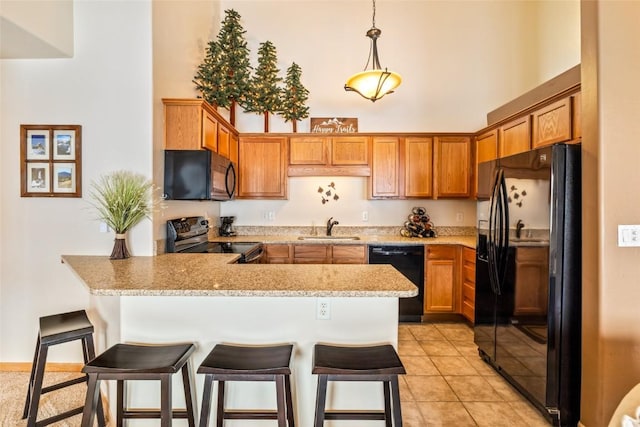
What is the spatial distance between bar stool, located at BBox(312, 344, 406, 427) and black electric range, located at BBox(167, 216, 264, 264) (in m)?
1.53

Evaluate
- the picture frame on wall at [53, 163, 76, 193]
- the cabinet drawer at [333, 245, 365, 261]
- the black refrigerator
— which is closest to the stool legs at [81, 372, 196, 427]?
the picture frame on wall at [53, 163, 76, 193]

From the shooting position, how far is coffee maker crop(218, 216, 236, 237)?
14.1 feet

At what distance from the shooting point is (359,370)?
4.52 feet

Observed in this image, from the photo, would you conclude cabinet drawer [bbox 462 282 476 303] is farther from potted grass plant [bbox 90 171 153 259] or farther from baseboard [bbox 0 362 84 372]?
baseboard [bbox 0 362 84 372]

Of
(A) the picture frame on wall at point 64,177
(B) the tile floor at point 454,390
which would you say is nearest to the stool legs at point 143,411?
(B) the tile floor at point 454,390

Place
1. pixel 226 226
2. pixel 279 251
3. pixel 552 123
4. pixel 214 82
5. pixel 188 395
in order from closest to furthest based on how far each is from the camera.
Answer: pixel 188 395
pixel 552 123
pixel 214 82
pixel 279 251
pixel 226 226

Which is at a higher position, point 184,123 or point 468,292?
point 184,123

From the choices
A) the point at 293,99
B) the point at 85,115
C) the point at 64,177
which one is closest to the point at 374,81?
the point at 293,99

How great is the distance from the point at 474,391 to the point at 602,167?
5.81 ft

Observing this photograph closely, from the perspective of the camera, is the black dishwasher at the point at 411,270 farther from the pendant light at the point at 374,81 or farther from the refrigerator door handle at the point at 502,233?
the pendant light at the point at 374,81

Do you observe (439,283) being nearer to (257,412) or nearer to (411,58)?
(257,412)

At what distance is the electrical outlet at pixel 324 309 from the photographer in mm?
1720

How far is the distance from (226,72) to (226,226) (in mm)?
2024

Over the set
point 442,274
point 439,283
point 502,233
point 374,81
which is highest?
point 374,81
